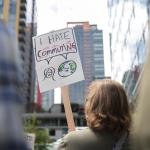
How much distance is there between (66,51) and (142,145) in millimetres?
3417

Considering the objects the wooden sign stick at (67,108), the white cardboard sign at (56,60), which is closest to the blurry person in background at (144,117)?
the wooden sign stick at (67,108)

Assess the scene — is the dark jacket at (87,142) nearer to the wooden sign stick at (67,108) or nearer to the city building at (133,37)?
the wooden sign stick at (67,108)

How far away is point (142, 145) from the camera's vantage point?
1.55 m

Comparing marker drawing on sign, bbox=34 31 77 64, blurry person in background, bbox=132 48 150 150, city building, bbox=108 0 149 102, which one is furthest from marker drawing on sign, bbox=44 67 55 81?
city building, bbox=108 0 149 102

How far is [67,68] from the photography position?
4.81 metres

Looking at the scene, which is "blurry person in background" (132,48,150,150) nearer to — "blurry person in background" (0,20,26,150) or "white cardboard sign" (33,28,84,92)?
"blurry person in background" (0,20,26,150)

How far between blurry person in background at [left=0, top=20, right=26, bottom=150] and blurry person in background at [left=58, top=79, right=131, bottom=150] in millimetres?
1193

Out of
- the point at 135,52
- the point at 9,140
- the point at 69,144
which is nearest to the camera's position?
the point at 9,140

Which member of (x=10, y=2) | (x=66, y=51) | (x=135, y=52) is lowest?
(x=66, y=51)

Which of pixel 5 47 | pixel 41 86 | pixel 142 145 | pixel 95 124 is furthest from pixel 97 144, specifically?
pixel 41 86

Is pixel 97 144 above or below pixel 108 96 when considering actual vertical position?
below

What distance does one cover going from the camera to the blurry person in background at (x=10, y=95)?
1371 mm

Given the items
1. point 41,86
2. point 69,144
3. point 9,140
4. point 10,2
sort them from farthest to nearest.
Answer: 1. point 10,2
2. point 41,86
3. point 69,144
4. point 9,140

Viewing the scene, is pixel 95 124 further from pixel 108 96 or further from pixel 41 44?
pixel 41 44
